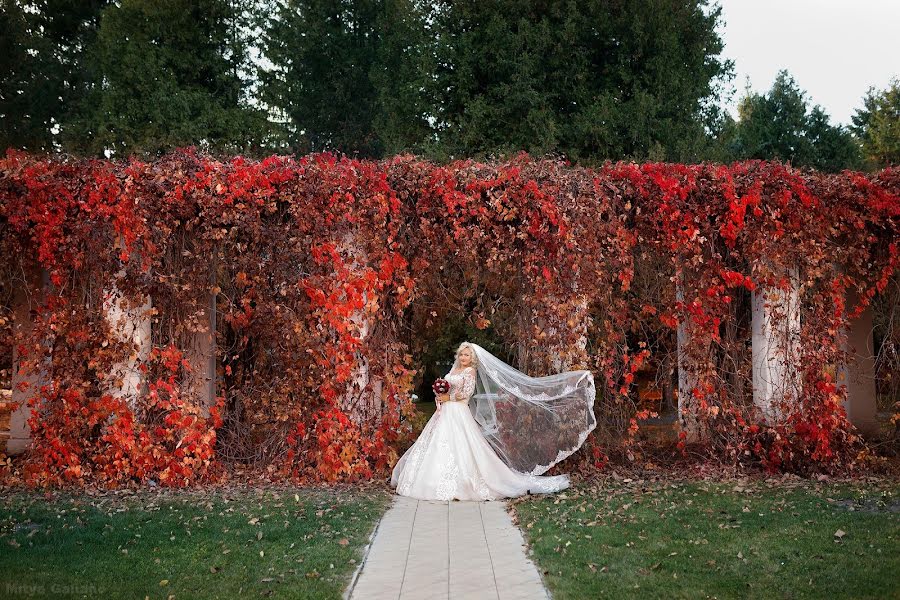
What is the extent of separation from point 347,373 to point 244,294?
160 cm

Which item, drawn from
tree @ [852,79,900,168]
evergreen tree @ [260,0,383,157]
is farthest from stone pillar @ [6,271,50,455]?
tree @ [852,79,900,168]

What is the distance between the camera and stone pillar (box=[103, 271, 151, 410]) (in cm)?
964

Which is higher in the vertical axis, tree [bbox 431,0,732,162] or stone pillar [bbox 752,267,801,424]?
tree [bbox 431,0,732,162]

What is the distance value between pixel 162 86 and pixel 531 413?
15321 millimetres

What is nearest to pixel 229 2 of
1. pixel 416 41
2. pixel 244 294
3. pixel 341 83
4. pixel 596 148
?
pixel 341 83

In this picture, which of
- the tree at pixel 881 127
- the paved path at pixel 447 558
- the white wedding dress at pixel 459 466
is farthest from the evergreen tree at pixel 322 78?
the paved path at pixel 447 558

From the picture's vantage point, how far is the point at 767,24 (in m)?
20.7

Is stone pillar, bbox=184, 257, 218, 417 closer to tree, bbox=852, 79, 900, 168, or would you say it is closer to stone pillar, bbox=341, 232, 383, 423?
stone pillar, bbox=341, 232, 383, 423

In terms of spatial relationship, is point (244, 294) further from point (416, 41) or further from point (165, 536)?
point (416, 41)

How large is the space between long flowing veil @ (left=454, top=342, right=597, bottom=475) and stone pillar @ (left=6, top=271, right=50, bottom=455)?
5.22 m

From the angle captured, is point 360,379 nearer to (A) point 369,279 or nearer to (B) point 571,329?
(A) point 369,279

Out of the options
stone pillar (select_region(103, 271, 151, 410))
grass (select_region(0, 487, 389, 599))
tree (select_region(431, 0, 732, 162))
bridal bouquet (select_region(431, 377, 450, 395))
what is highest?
tree (select_region(431, 0, 732, 162))

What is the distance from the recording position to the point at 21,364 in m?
9.64

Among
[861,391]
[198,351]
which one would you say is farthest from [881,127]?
[198,351]
